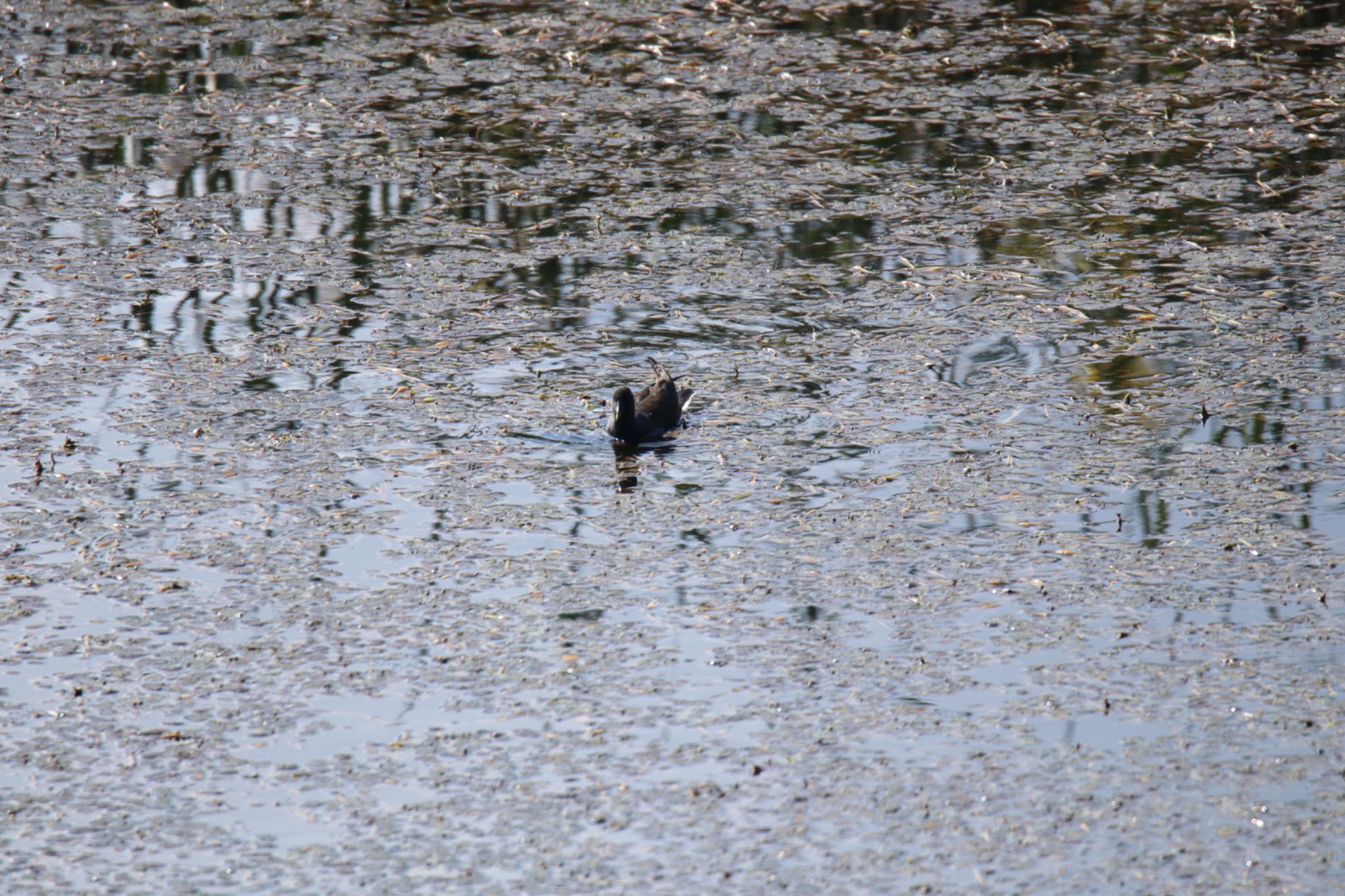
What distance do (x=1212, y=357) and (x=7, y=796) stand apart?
4.65 metres

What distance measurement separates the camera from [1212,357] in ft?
22.4

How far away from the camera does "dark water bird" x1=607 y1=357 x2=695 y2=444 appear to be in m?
6.18

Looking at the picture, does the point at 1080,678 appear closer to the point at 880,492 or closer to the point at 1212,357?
the point at 880,492

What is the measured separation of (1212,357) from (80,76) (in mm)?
7246

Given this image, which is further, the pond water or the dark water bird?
the dark water bird

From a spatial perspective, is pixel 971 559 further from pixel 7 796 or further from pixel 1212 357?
pixel 7 796

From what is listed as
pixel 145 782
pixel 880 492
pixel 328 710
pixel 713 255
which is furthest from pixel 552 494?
pixel 713 255

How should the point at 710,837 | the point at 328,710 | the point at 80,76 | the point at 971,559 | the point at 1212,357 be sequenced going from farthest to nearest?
the point at 80,76 → the point at 1212,357 → the point at 971,559 → the point at 328,710 → the point at 710,837

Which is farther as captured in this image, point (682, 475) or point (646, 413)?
point (646, 413)

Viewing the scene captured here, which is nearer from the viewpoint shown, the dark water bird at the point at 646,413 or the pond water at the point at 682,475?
the pond water at the point at 682,475

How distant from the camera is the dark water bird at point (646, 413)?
6184 mm

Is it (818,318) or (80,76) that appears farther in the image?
(80,76)

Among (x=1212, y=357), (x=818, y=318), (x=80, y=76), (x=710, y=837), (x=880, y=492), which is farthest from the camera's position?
(x=80, y=76)

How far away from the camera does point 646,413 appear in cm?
625
